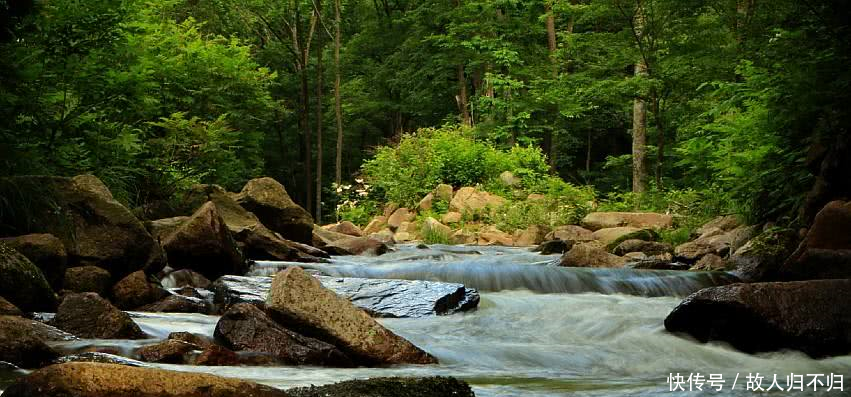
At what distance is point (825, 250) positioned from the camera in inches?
337

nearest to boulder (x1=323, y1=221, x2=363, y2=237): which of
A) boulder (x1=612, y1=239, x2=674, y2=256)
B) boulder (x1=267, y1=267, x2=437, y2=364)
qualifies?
boulder (x1=612, y1=239, x2=674, y2=256)

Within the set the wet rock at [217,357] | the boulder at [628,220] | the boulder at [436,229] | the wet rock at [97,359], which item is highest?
the wet rock at [97,359]

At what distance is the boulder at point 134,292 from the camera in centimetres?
837

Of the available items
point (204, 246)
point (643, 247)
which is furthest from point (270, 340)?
point (643, 247)

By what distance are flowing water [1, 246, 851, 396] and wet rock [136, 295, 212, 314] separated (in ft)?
1.39

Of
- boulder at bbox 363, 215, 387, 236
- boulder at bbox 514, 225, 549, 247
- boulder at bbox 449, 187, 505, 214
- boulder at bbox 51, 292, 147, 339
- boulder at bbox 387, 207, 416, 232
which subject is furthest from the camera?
boulder at bbox 363, 215, 387, 236

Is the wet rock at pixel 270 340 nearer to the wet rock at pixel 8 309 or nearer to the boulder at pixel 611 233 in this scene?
the wet rock at pixel 8 309

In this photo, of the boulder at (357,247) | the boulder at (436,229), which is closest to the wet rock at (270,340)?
the boulder at (357,247)

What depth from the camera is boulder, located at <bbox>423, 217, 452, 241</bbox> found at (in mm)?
19125

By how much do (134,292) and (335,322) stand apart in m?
3.05

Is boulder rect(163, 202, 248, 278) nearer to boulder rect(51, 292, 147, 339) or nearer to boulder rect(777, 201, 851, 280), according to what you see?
boulder rect(51, 292, 147, 339)

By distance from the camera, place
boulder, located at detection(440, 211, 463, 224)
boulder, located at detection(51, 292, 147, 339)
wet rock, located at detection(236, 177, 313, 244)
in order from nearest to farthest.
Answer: boulder, located at detection(51, 292, 147, 339), wet rock, located at detection(236, 177, 313, 244), boulder, located at detection(440, 211, 463, 224)

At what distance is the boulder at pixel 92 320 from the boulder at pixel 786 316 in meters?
4.92

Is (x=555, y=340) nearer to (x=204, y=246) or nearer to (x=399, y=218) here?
(x=204, y=246)
